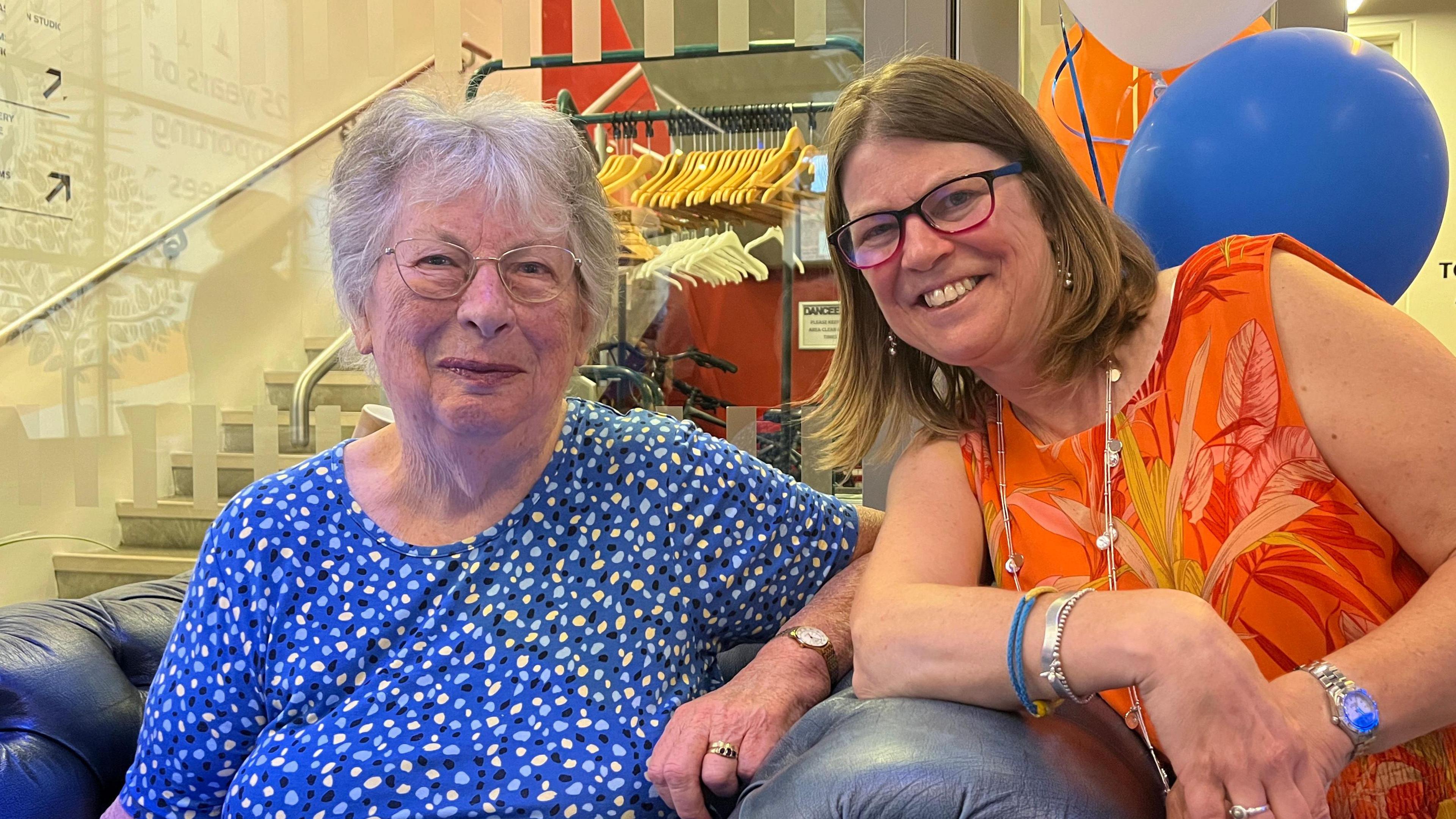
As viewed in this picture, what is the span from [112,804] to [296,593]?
0.38 meters

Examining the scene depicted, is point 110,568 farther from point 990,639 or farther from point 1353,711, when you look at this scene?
point 1353,711


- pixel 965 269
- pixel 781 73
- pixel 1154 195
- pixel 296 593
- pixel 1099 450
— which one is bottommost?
pixel 296 593

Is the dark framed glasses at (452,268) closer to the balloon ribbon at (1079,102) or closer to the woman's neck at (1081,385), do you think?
the woman's neck at (1081,385)

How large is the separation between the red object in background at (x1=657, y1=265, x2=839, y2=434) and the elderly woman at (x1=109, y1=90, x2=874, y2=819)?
154 centimetres

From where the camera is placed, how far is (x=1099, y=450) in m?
1.16

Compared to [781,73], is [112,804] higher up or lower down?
lower down

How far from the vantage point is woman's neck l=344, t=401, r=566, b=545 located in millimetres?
1312

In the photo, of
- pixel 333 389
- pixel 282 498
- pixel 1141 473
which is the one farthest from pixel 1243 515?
pixel 333 389

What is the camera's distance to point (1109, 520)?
1142mm

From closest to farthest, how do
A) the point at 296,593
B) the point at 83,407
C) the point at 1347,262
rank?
the point at 296,593 < the point at 1347,262 < the point at 83,407

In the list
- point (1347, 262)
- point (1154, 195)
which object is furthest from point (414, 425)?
point (1347, 262)

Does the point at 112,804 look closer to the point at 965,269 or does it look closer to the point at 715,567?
the point at 715,567

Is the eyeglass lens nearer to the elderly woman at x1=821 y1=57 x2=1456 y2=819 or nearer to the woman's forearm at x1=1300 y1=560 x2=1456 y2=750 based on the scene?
the elderly woman at x1=821 y1=57 x2=1456 y2=819

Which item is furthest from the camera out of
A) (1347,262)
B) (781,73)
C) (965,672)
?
(781,73)
